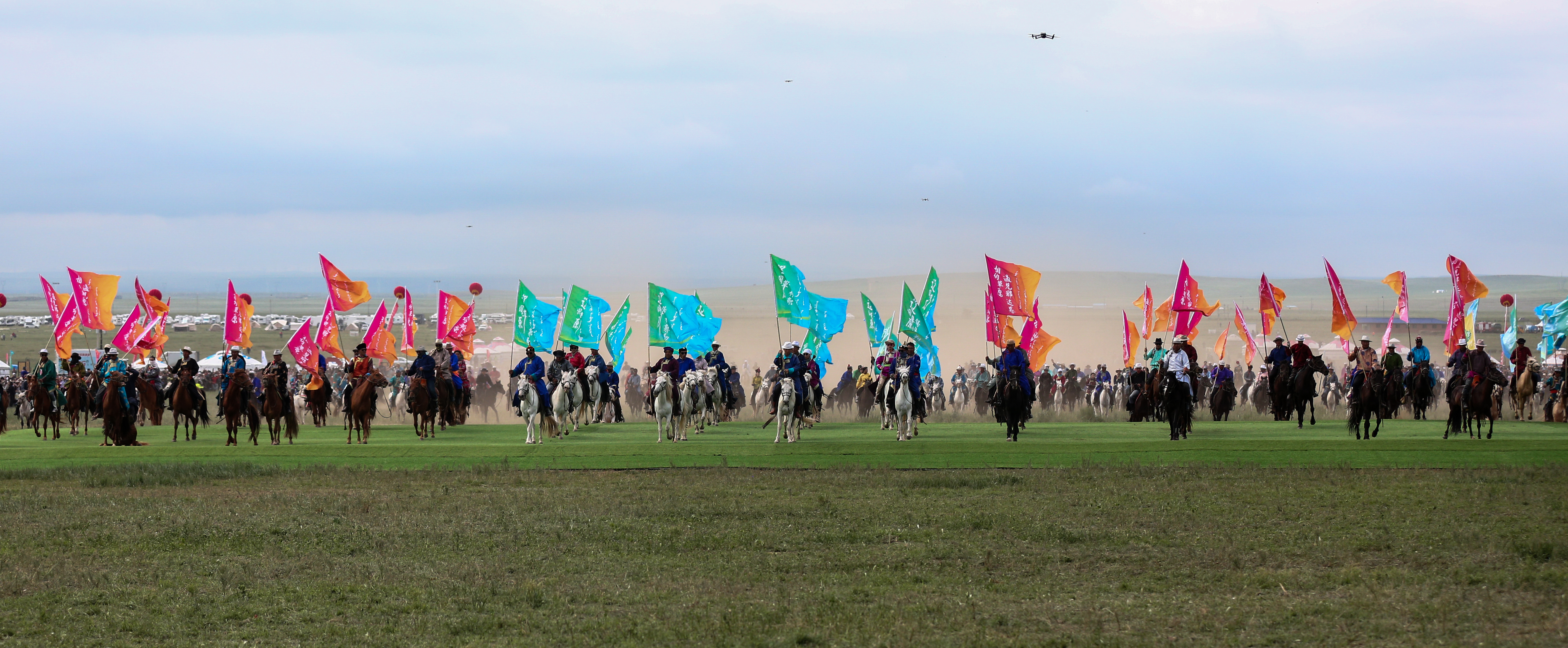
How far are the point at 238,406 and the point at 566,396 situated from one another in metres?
6.08

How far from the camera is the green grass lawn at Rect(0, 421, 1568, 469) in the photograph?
21.8 m

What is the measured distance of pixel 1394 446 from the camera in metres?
23.0

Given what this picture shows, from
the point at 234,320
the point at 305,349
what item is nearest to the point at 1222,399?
the point at 305,349

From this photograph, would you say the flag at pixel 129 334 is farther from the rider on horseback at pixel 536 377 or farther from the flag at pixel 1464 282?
the flag at pixel 1464 282

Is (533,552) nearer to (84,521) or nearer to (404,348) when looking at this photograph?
(84,521)

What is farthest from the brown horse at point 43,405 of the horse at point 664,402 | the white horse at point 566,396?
the horse at point 664,402

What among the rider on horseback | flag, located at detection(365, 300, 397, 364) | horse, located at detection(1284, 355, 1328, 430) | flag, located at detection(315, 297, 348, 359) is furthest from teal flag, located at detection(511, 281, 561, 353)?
horse, located at detection(1284, 355, 1328, 430)

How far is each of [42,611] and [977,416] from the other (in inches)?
1165

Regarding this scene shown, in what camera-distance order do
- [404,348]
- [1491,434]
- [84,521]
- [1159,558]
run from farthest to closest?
[404,348] < [1491,434] < [84,521] < [1159,558]

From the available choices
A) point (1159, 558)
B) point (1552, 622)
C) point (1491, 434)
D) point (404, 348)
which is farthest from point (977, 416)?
point (1552, 622)

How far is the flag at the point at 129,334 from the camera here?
3450 centimetres

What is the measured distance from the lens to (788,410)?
84.9 feet

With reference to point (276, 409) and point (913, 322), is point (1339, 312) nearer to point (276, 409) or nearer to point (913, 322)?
point (913, 322)

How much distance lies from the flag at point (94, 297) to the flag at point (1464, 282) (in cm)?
3378
